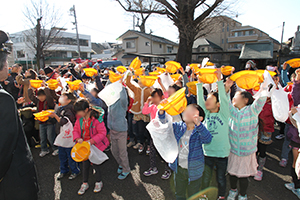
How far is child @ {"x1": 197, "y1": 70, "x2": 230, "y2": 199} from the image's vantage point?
2211mm

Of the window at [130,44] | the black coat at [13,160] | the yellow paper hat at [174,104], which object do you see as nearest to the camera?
the black coat at [13,160]

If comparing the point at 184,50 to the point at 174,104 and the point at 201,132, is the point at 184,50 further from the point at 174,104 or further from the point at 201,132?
the point at 174,104

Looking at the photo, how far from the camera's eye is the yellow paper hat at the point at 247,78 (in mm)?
2098

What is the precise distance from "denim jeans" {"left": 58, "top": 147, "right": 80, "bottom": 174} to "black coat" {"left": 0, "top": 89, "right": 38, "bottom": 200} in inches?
66.0

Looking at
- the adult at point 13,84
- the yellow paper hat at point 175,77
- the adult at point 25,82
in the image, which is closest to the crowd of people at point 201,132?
the yellow paper hat at point 175,77

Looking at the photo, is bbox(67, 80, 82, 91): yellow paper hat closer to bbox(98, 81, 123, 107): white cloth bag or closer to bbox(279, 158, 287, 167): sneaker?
bbox(98, 81, 123, 107): white cloth bag

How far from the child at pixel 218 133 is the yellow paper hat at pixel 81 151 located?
1.69 m

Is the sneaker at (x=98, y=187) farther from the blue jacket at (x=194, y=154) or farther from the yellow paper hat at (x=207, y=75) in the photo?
the yellow paper hat at (x=207, y=75)

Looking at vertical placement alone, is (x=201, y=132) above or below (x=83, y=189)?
above

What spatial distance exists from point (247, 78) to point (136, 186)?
2376 mm

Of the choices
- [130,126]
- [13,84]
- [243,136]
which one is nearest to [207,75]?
[243,136]

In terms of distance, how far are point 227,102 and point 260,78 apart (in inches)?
19.0

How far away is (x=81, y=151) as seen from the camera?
254cm

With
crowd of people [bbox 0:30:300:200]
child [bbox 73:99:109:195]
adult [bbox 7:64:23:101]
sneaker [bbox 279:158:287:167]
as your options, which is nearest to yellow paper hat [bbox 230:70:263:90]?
crowd of people [bbox 0:30:300:200]
